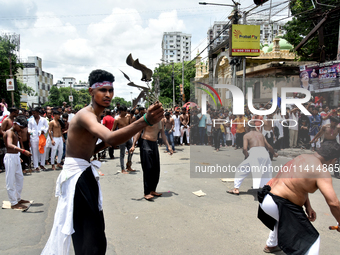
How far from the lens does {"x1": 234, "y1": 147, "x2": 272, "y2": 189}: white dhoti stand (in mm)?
4887

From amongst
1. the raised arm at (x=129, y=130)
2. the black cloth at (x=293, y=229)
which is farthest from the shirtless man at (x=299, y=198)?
the raised arm at (x=129, y=130)

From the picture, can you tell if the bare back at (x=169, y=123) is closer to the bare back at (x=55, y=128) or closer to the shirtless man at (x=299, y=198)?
the bare back at (x=55, y=128)

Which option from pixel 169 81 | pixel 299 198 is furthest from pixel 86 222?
pixel 169 81

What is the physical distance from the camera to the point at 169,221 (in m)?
3.92

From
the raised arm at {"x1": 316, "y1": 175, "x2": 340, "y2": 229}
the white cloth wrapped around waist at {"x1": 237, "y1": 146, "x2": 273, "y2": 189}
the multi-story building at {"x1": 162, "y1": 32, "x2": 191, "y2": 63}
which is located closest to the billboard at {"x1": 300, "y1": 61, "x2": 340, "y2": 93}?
the white cloth wrapped around waist at {"x1": 237, "y1": 146, "x2": 273, "y2": 189}

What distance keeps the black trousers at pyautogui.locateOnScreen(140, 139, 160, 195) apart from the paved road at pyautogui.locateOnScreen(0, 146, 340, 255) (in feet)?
0.97

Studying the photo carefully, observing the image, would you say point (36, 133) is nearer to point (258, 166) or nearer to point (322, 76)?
point (258, 166)

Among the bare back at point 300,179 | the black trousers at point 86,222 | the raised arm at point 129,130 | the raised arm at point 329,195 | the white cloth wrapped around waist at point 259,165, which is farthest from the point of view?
the white cloth wrapped around waist at point 259,165

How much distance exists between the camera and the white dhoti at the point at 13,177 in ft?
14.6

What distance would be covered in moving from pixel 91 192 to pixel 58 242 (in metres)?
0.45

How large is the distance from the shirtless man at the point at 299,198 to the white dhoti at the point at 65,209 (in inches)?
73.8

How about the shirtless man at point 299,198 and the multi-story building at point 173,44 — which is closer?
the shirtless man at point 299,198

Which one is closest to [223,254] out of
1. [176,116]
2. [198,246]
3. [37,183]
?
[198,246]

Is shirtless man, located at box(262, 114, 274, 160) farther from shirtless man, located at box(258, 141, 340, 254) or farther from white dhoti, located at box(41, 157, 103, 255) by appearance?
white dhoti, located at box(41, 157, 103, 255)
